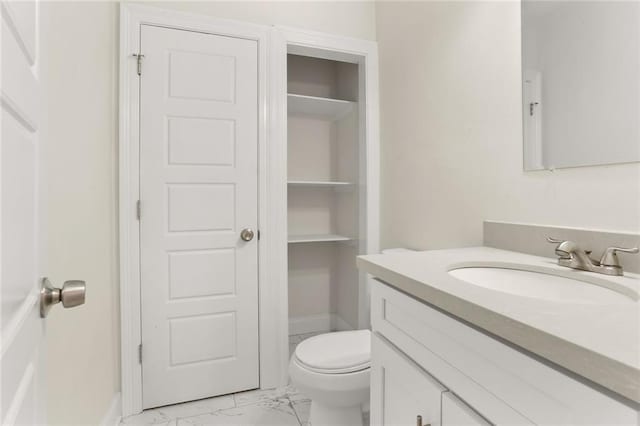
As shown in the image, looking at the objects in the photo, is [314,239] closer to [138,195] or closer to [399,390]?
[138,195]

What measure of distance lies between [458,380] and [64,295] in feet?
2.46

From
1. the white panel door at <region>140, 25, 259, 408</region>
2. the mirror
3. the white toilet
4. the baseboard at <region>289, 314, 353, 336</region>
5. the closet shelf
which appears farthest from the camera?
the baseboard at <region>289, 314, 353, 336</region>

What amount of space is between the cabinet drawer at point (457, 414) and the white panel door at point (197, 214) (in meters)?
1.35

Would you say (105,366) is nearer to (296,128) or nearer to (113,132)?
(113,132)

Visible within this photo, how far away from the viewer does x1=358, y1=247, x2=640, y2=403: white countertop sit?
0.41 meters

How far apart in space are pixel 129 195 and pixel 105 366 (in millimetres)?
801

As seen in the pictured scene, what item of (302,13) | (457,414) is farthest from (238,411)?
(302,13)

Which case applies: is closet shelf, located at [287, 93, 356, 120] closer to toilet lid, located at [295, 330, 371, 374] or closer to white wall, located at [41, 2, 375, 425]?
white wall, located at [41, 2, 375, 425]

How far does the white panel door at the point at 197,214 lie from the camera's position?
1740 millimetres

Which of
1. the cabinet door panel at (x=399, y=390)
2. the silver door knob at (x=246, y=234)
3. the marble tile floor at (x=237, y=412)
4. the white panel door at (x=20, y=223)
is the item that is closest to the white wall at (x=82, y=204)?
the marble tile floor at (x=237, y=412)

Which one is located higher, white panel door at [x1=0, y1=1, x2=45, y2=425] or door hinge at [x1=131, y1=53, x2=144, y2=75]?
door hinge at [x1=131, y1=53, x2=144, y2=75]

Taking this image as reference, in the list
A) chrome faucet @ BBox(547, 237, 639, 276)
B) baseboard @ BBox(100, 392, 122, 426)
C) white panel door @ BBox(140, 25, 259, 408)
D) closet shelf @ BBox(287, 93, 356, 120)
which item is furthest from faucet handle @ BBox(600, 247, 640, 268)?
baseboard @ BBox(100, 392, 122, 426)

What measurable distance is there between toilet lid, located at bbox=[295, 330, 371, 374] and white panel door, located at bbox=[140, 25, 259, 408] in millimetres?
524

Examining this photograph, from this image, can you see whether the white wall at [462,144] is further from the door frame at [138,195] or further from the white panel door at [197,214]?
the white panel door at [197,214]
